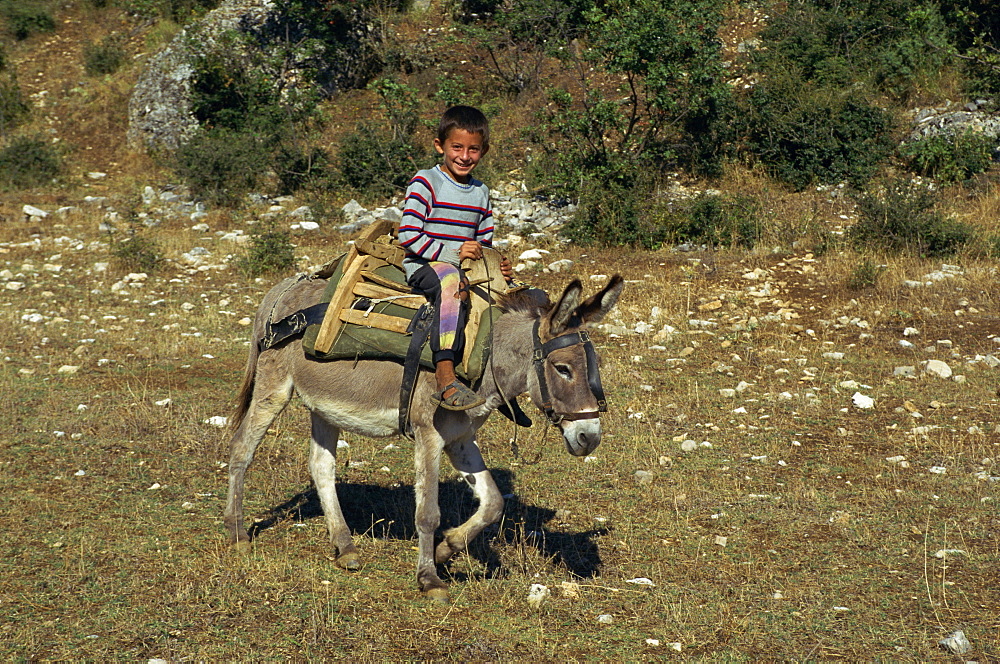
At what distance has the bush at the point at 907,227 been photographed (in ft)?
46.6

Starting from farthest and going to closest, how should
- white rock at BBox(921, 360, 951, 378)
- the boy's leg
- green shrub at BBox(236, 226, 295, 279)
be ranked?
green shrub at BBox(236, 226, 295, 279), white rock at BBox(921, 360, 951, 378), the boy's leg

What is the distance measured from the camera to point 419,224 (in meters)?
5.76

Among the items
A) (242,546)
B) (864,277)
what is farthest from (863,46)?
(242,546)

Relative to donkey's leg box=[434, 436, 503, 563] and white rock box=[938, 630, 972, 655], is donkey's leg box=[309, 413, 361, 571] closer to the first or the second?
donkey's leg box=[434, 436, 503, 563]

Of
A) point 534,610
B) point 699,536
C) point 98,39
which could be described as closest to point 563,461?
point 699,536

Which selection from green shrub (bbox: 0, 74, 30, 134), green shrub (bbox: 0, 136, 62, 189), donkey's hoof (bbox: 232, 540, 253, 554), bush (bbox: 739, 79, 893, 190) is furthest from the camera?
green shrub (bbox: 0, 74, 30, 134)

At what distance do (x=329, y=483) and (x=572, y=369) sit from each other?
7.81 feet

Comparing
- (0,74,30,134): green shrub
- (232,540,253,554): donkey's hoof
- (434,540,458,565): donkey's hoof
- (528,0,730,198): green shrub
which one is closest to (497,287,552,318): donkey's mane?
(434,540,458,565): donkey's hoof

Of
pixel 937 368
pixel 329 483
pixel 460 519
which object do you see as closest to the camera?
pixel 329 483

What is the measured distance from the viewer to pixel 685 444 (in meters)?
8.69

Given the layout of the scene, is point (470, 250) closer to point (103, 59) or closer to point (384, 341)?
point (384, 341)

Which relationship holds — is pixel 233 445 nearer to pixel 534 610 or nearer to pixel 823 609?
pixel 534 610

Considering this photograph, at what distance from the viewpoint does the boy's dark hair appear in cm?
563

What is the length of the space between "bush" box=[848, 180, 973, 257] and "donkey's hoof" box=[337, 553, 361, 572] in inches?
441
